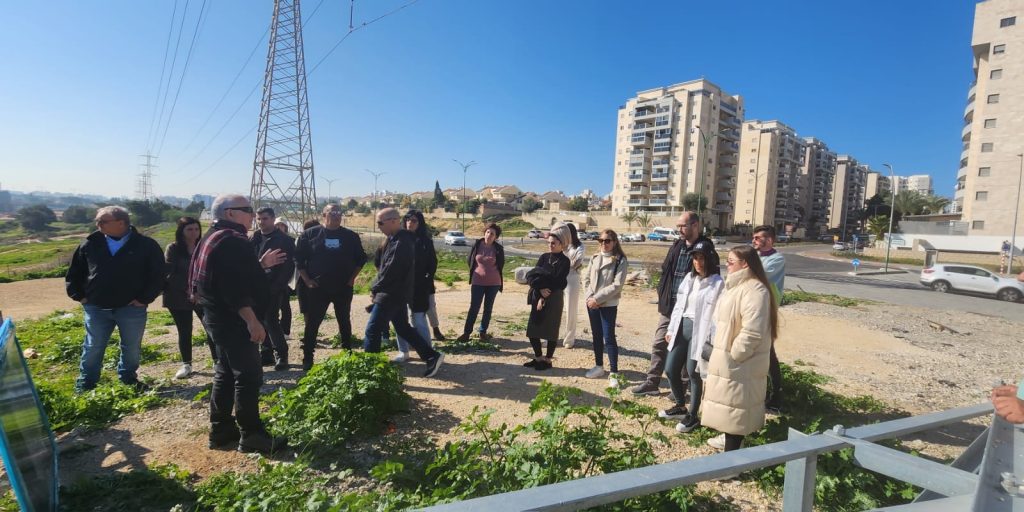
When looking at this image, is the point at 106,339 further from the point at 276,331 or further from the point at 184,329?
the point at 276,331

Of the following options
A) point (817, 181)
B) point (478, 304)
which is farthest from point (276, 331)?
point (817, 181)

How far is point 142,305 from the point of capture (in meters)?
4.94

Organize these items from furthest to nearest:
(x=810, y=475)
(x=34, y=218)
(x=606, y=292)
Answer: (x=34, y=218) < (x=606, y=292) < (x=810, y=475)

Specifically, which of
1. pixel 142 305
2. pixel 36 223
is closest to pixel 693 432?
pixel 142 305

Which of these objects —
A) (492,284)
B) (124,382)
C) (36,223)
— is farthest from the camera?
Result: (36,223)

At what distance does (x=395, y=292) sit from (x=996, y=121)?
64.0 metres

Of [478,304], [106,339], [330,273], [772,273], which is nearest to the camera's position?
[106,339]

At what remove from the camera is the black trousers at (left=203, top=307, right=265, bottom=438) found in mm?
3562

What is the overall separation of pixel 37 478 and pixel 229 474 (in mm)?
967

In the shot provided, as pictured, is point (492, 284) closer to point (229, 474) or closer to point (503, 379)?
point (503, 379)

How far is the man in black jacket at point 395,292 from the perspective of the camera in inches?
206

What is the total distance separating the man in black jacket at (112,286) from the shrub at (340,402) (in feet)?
6.79

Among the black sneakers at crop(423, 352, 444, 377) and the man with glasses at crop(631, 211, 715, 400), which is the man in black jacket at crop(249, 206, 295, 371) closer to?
the black sneakers at crop(423, 352, 444, 377)

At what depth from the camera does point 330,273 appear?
5547 millimetres
